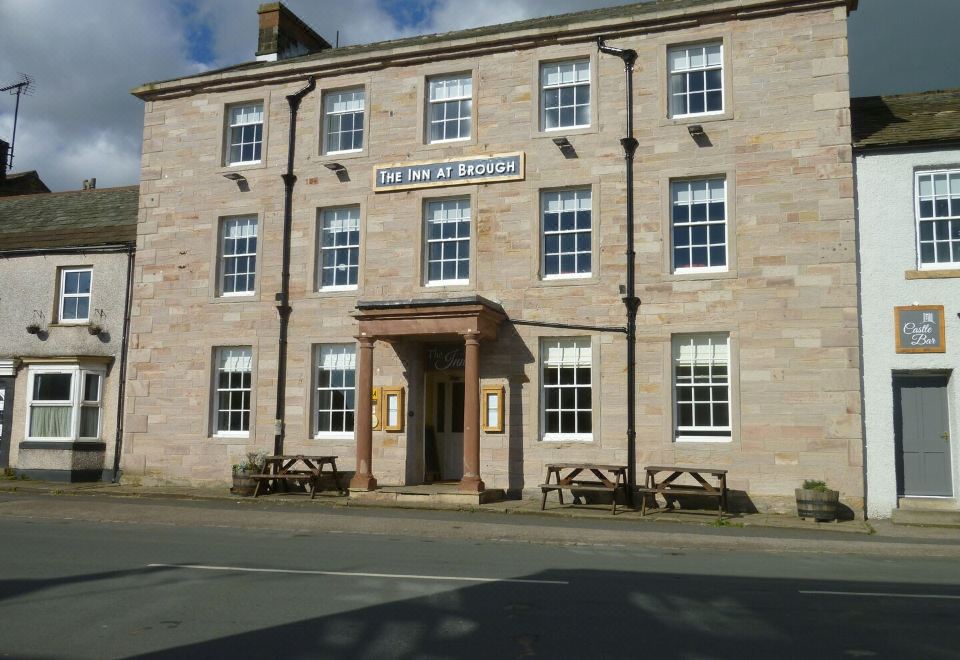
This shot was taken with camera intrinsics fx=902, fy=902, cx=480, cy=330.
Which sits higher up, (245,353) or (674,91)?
(674,91)

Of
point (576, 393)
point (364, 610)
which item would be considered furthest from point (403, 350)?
point (364, 610)

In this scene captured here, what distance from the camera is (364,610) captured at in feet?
23.8

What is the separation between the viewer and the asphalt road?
20.3 feet

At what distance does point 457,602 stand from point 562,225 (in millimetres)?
12078

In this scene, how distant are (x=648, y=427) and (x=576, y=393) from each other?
1.62 m

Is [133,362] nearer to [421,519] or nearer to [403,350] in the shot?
[403,350]

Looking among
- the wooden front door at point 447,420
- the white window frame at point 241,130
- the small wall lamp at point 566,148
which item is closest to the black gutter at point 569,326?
the wooden front door at point 447,420

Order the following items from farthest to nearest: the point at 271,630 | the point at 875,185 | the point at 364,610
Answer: the point at 875,185, the point at 364,610, the point at 271,630

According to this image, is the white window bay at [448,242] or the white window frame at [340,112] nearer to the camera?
the white window bay at [448,242]

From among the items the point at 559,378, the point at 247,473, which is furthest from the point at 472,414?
the point at 247,473

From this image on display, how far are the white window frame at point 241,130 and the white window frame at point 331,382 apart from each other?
5.07m

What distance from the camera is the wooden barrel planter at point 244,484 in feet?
60.6

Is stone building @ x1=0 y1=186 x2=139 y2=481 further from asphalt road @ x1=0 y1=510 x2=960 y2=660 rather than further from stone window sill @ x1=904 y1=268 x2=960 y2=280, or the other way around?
stone window sill @ x1=904 y1=268 x2=960 y2=280

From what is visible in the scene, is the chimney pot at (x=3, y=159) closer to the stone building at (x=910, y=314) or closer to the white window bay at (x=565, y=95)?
the white window bay at (x=565, y=95)
